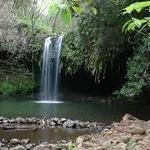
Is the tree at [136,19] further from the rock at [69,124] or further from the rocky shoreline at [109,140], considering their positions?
the rock at [69,124]

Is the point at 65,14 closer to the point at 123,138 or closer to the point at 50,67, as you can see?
the point at 123,138

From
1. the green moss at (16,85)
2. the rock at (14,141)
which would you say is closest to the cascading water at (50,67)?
the green moss at (16,85)

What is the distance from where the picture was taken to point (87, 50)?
62.2 ft

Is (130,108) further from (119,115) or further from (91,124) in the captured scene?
(91,124)

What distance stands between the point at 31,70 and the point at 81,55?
4.71 meters

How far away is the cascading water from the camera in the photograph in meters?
22.5

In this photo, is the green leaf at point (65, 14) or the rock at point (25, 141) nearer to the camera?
the green leaf at point (65, 14)

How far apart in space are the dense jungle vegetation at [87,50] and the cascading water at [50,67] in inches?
13.3

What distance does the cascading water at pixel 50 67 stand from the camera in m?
22.5

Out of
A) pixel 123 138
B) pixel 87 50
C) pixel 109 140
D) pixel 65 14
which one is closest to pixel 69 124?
pixel 109 140

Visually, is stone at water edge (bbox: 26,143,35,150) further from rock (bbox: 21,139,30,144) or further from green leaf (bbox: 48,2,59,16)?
green leaf (bbox: 48,2,59,16)

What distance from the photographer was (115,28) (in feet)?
54.8

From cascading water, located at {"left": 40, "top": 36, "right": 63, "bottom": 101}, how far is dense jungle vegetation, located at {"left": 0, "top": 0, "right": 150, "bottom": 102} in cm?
34

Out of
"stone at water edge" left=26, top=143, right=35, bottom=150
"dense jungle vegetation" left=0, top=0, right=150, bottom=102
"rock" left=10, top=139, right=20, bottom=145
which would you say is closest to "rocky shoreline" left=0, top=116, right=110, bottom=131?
"rock" left=10, top=139, right=20, bottom=145
